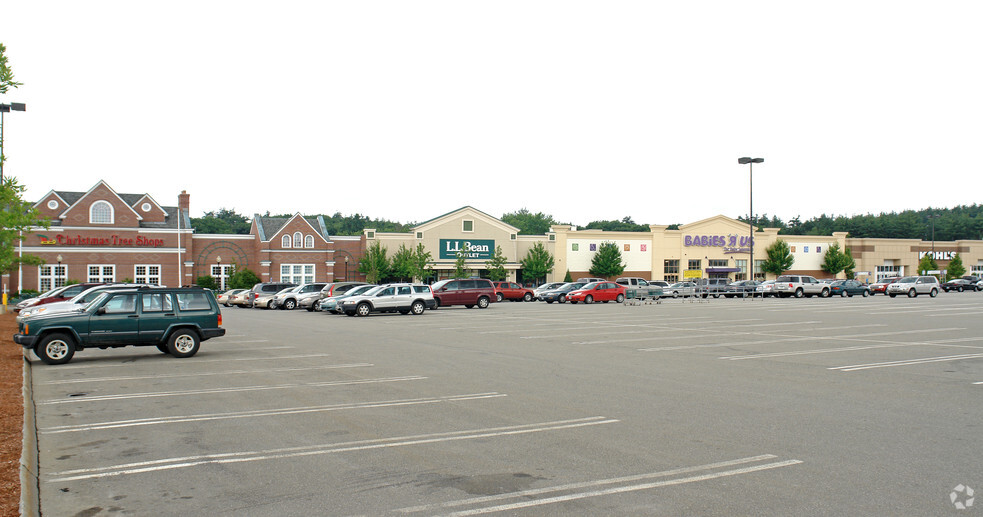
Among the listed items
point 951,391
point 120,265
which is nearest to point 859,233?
point 120,265

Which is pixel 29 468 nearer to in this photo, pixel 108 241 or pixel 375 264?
pixel 375 264

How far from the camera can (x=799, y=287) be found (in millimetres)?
56219

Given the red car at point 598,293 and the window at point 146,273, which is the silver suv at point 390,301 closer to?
the red car at point 598,293

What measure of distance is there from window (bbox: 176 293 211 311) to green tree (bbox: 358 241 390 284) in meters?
54.1

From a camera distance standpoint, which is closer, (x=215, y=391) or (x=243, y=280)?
(x=215, y=391)

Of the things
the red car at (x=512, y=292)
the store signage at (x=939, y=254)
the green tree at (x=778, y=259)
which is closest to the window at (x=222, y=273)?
the red car at (x=512, y=292)

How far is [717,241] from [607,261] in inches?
636

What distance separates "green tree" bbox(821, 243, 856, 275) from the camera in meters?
86.8

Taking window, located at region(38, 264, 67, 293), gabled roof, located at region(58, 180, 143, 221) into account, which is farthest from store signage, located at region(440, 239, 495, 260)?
window, located at region(38, 264, 67, 293)

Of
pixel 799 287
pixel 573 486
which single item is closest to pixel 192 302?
pixel 573 486

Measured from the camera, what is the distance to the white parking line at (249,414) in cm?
879

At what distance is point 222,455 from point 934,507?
661 centimetres

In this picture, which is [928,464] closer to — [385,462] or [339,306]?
[385,462]

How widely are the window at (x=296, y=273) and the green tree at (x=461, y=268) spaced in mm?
14928
